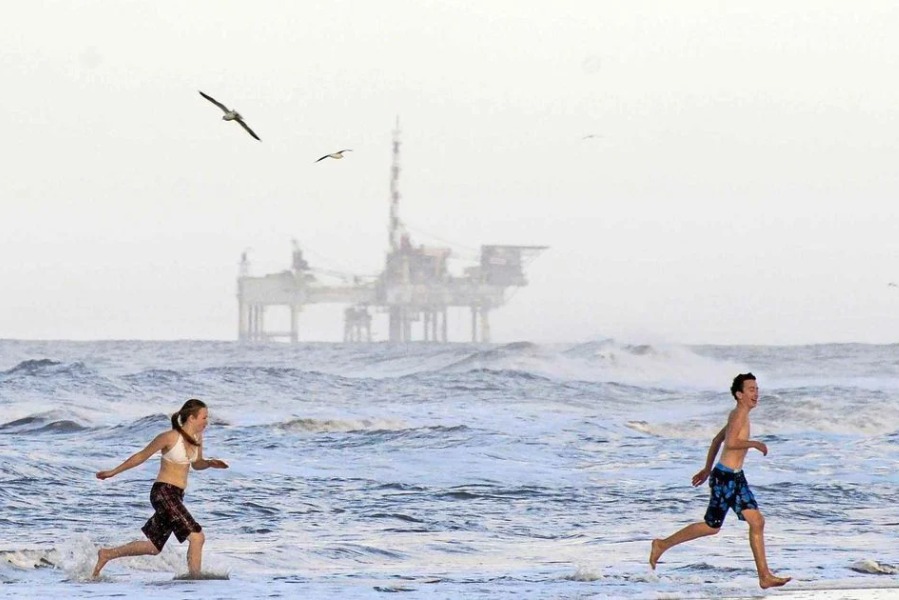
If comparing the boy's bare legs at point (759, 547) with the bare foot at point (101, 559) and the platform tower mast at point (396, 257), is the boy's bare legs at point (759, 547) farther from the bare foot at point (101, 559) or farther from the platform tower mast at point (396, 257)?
the platform tower mast at point (396, 257)

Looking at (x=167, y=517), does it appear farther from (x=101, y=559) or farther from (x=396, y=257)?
(x=396, y=257)

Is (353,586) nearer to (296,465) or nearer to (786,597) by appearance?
(786,597)

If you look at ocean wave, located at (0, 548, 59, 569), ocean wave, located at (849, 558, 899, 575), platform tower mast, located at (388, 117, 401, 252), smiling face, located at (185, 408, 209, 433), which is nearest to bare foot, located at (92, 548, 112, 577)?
smiling face, located at (185, 408, 209, 433)

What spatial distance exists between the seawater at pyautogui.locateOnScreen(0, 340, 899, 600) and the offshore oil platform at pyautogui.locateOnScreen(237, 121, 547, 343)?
114147 millimetres

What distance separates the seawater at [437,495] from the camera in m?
8.69

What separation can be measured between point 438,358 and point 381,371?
597cm

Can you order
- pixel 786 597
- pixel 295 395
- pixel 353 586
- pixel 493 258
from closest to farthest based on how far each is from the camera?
1. pixel 786 597
2. pixel 353 586
3. pixel 295 395
4. pixel 493 258

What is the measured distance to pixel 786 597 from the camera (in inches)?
298

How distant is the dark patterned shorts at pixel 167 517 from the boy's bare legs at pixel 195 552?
0.23ft

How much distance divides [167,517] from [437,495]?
6994 mm

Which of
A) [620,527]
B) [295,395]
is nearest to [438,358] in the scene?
[295,395]

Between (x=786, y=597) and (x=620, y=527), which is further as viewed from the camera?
(x=620, y=527)

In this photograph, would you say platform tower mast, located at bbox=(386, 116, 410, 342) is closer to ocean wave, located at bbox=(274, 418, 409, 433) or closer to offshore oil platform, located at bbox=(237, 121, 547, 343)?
offshore oil platform, located at bbox=(237, 121, 547, 343)

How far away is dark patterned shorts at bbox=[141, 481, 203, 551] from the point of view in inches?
309
